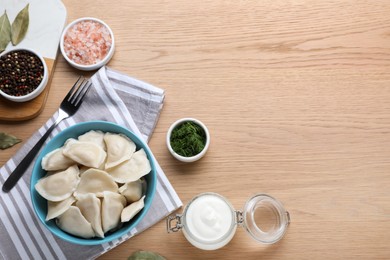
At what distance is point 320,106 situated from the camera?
1.17 m

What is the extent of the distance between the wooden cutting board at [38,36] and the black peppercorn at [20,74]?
0.03 meters

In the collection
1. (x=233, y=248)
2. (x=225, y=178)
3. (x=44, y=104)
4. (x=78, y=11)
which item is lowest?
(x=233, y=248)

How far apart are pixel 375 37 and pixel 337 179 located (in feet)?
1.14

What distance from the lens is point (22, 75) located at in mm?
1162

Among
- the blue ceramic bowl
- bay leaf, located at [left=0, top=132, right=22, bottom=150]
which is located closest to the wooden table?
bay leaf, located at [left=0, top=132, right=22, bottom=150]

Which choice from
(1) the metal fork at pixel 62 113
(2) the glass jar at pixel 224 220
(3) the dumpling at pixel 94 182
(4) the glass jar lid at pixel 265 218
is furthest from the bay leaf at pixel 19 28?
(4) the glass jar lid at pixel 265 218

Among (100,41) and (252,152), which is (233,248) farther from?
(100,41)

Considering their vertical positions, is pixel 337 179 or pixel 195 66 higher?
pixel 195 66

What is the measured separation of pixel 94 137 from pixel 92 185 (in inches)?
4.2

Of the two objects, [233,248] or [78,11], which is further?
[78,11]

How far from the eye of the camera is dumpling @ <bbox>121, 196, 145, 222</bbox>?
99 cm

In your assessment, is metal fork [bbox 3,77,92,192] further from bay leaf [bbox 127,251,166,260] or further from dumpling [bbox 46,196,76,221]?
bay leaf [bbox 127,251,166,260]

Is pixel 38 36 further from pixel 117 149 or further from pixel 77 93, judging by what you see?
pixel 117 149

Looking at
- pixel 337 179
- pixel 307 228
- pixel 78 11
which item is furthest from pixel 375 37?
pixel 78 11
